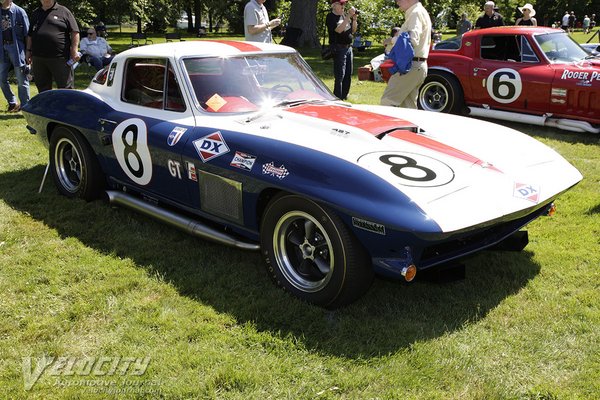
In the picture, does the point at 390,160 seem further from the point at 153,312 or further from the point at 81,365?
the point at 81,365

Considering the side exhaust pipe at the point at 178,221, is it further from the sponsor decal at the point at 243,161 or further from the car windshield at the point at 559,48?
the car windshield at the point at 559,48

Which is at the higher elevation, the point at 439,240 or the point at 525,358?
the point at 439,240

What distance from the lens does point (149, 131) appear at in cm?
400

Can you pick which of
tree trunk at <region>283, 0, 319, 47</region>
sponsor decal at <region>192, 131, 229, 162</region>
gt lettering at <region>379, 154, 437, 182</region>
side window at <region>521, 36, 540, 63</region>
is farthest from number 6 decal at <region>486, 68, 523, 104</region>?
tree trunk at <region>283, 0, 319, 47</region>

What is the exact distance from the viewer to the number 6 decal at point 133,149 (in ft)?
13.2

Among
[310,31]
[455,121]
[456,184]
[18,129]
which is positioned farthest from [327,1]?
[456,184]

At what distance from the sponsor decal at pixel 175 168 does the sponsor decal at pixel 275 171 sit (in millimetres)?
773

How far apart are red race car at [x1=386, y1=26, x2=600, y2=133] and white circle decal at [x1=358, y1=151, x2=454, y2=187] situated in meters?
4.84

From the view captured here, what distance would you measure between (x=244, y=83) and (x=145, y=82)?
0.86 m

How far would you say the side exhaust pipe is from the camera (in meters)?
3.58

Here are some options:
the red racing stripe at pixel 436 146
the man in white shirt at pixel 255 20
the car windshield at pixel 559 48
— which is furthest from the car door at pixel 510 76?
the red racing stripe at pixel 436 146

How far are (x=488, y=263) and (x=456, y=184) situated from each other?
3.38 feet

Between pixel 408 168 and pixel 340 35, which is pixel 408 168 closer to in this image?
pixel 408 168

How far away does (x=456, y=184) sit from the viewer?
302cm
